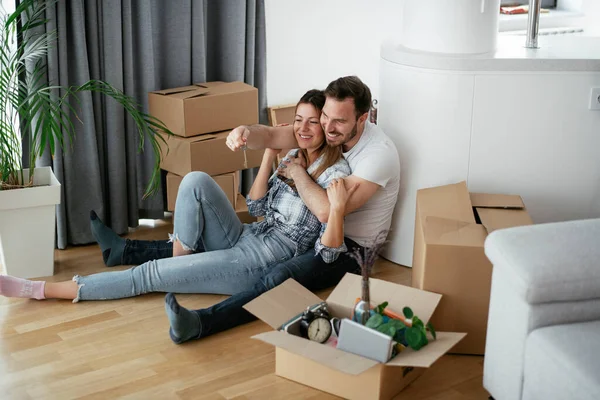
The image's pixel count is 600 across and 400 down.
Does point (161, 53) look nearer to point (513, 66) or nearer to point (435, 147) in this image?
point (435, 147)

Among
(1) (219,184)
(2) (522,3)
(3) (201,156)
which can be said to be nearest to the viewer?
(3) (201,156)

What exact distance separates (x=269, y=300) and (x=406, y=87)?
3.45 feet

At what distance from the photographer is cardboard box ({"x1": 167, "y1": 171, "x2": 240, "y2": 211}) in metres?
3.50

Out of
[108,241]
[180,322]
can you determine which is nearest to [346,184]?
[180,322]

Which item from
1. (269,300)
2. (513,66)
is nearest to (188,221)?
(269,300)

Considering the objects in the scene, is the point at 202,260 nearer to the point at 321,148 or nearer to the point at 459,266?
the point at 321,148

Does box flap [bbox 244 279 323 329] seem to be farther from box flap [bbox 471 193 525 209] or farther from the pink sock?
the pink sock

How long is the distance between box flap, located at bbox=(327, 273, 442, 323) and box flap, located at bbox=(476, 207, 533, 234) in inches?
12.1

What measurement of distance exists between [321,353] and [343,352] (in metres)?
0.07

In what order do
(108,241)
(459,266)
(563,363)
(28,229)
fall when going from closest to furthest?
(563,363) → (459,266) → (28,229) → (108,241)

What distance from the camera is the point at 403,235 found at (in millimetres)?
3254

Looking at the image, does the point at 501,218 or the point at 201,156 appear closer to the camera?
the point at 501,218

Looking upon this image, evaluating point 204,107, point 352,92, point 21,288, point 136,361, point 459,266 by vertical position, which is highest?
point 352,92

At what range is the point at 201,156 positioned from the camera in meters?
3.41
